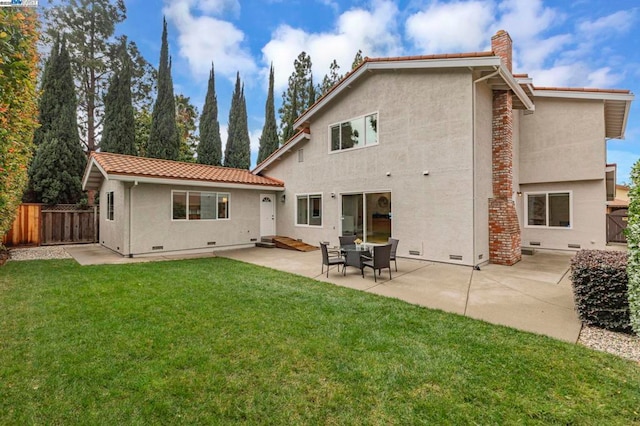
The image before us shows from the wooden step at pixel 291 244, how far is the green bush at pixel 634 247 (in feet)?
33.8

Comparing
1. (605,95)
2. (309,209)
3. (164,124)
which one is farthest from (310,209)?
(164,124)

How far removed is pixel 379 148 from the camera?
37.6 feet

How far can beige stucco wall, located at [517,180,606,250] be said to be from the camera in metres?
11.6

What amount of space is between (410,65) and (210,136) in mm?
21459

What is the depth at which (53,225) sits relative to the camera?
14820mm

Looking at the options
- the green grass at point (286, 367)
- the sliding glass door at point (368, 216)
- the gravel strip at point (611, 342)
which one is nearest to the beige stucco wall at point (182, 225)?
the sliding glass door at point (368, 216)

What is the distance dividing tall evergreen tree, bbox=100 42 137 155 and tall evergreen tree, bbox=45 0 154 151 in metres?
3.81

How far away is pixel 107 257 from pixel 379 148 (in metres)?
11.3

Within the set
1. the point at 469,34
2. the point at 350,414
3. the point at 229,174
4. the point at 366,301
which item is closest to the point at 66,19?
the point at 229,174

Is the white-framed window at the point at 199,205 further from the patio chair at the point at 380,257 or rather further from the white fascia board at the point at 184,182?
the patio chair at the point at 380,257

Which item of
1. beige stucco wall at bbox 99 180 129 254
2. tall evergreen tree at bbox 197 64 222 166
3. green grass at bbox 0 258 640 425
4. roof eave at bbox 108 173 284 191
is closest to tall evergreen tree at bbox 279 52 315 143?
tall evergreen tree at bbox 197 64 222 166

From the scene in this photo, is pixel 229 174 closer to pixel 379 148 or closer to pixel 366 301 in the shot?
pixel 379 148

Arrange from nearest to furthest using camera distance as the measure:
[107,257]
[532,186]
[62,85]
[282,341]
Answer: [282,341]
[107,257]
[532,186]
[62,85]

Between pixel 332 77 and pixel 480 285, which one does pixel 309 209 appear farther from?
pixel 332 77
